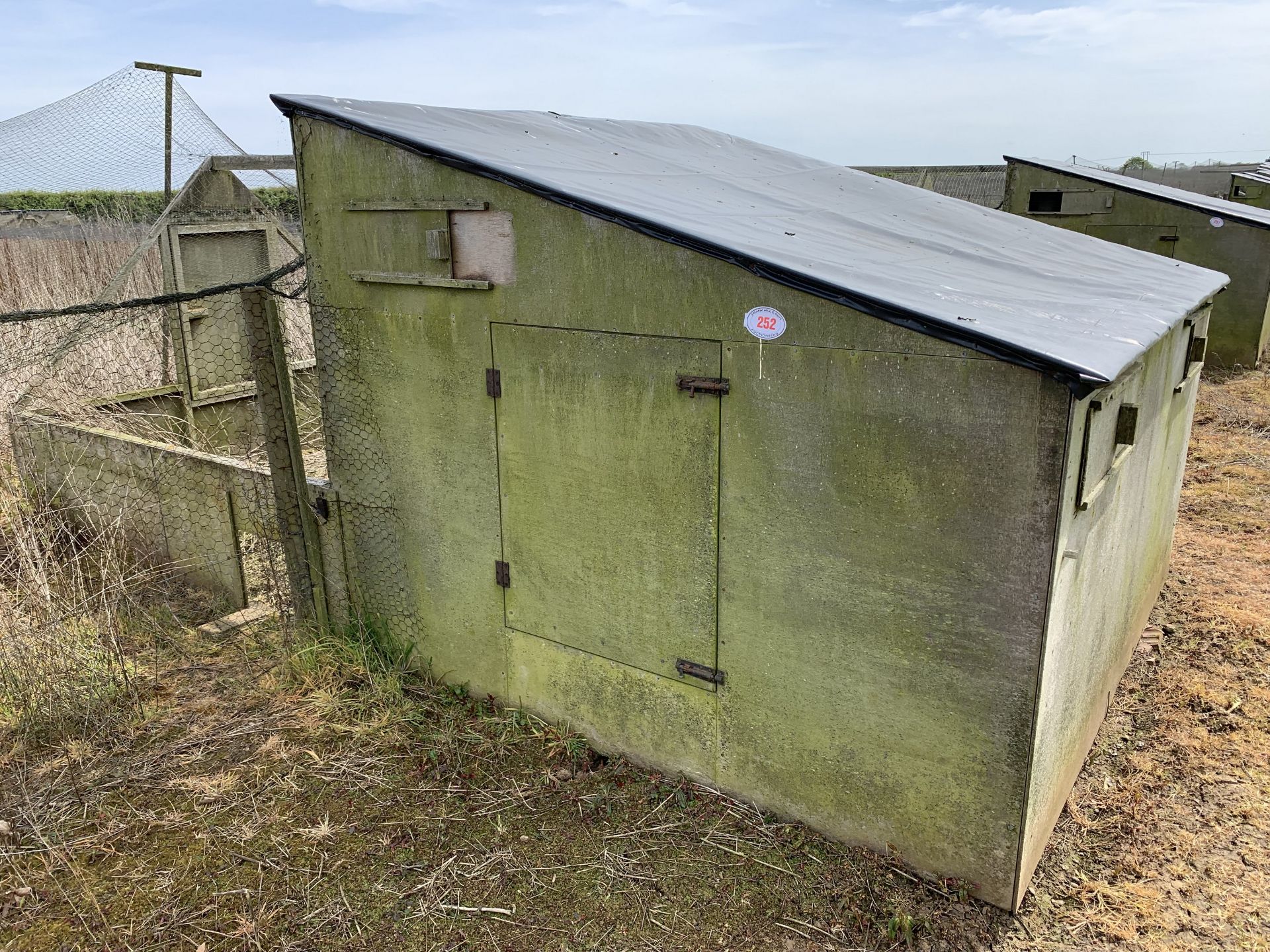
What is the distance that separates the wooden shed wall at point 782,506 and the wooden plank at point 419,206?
20 millimetres

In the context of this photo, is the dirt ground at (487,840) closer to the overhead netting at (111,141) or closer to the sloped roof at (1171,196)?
the overhead netting at (111,141)

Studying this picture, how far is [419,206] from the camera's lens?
10.2 feet

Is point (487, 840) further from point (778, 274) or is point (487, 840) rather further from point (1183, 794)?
point (1183, 794)

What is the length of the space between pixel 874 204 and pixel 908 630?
8.90ft

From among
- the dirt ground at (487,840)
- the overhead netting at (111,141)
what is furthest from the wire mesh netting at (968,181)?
the dirt ground at (487,840)

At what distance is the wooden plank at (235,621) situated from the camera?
4.23m

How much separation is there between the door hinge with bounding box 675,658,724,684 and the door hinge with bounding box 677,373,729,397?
89cm

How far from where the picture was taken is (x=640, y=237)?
2.70 metres

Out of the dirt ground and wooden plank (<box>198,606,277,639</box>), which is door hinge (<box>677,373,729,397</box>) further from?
wooden plank (<box>198,606,277,639</box>)

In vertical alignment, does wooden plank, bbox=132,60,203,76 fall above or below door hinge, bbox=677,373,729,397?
above

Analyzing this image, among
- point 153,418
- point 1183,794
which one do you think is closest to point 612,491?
point 1183,794

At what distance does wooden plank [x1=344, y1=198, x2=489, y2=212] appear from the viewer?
Answer: 3.00 m

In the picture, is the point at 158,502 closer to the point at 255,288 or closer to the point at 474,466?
the point at 255,288

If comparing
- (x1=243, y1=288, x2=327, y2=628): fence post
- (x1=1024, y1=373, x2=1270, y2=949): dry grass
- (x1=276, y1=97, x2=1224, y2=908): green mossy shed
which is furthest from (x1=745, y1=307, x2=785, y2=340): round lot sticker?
(x1=243, y1=288, x2=327, y2=628): fence post
